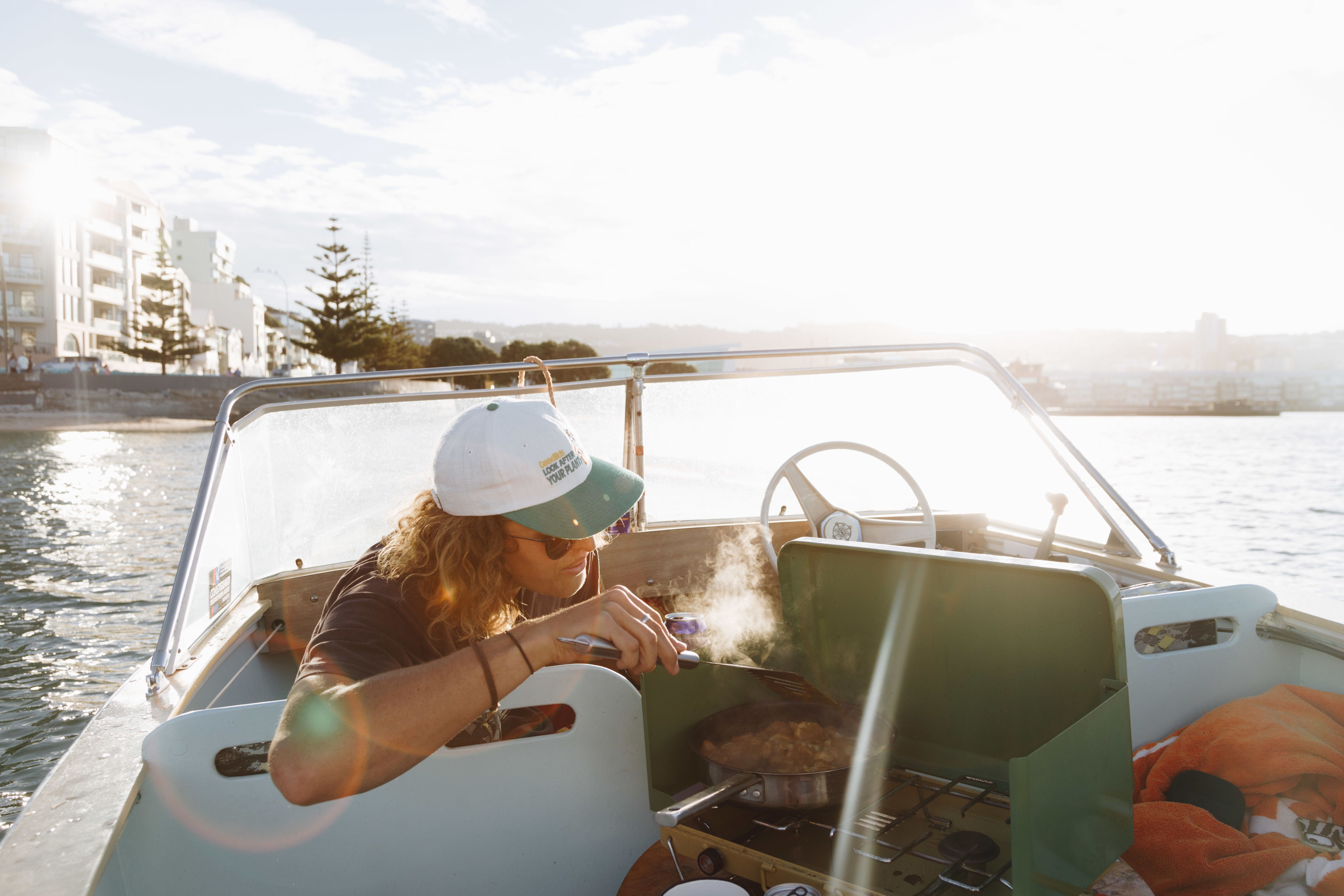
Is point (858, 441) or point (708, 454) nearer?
point (858, 441)

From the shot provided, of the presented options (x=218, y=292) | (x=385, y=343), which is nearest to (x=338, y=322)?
(x=385, y=343)

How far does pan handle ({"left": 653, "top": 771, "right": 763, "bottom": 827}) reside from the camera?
131 cm

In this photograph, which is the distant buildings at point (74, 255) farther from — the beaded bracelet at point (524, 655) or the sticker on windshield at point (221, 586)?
the beaded bracelet at point (524, 655)

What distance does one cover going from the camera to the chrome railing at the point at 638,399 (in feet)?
7.70

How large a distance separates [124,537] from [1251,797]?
1590 cm

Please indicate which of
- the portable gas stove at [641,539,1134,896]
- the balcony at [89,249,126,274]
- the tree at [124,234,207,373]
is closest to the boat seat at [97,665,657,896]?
the portable gas stove at [641,539,1134,896]

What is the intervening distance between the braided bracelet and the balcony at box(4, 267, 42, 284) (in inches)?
2646

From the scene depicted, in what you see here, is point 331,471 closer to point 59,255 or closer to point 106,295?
point 59,255

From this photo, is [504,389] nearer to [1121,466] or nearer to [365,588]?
[365,588]

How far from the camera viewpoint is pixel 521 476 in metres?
1.53

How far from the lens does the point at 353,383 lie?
11.0 feet

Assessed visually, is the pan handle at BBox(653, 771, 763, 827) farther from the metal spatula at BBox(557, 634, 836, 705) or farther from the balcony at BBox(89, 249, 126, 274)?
the balcony at BBox(89, 249, 126, 274)

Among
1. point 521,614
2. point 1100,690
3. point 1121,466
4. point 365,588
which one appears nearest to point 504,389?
point 521,614

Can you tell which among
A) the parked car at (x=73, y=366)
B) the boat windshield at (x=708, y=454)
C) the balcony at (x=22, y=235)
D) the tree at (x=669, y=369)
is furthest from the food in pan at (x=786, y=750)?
the balcony at (x=22, y=235)
